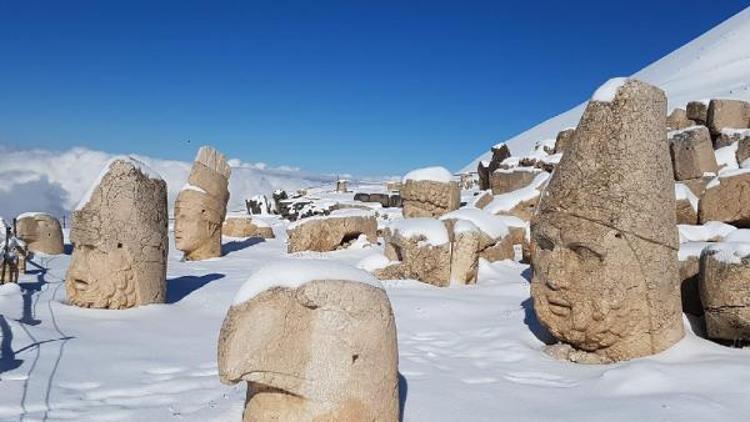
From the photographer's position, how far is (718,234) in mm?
8320

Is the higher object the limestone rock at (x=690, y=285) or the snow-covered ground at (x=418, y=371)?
the limestone rock at (x=690, y=285)

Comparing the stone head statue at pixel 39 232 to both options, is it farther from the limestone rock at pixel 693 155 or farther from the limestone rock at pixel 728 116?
the limestone rock at pixel 728 116

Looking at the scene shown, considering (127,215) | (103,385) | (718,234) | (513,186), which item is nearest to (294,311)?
(103,385)

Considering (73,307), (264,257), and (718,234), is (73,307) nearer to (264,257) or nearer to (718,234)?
(264,257)

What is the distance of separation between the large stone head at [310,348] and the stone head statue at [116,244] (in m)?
4.67

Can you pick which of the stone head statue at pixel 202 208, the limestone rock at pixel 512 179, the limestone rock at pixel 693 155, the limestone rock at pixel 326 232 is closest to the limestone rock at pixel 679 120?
the limestone rock at pixel 512 179

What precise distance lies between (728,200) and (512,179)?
8.66 m

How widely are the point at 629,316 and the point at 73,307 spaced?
21.0ft

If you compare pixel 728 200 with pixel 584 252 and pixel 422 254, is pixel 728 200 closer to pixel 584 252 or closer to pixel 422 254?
pixel 422 254

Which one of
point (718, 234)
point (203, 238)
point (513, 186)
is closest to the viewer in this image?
point (718, 234)

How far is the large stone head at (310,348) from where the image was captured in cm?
326

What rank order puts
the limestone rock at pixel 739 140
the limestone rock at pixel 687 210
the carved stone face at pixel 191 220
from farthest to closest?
the carved stone face at pixel 191 220 → the limestone rock at pixel 739 140 → the limestone rock at pixel 687 210

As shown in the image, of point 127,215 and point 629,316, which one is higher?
point 127,215

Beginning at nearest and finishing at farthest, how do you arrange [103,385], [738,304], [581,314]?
[103,385]
[738,304]
[581,314]
